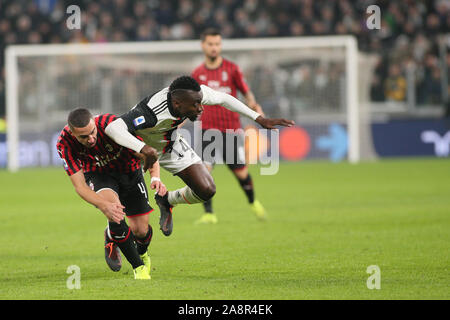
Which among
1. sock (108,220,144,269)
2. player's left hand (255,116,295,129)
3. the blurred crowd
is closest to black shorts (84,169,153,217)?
sock (108,220,144,269)

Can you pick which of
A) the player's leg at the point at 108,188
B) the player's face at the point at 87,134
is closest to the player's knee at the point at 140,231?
the player's leg at the point at 108,188

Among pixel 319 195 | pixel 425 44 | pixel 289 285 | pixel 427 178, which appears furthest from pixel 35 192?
pixel 425 44

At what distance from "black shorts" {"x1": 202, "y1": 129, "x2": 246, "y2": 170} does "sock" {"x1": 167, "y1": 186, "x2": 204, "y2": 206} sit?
2.97 meters

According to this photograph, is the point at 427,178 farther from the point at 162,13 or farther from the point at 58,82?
the point at 162,13

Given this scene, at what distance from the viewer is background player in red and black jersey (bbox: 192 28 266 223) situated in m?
11.3

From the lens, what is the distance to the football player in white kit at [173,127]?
6.85 m

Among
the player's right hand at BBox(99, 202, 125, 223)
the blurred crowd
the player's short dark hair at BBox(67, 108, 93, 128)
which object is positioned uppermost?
the blurred crowd

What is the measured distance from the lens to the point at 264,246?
8898mm

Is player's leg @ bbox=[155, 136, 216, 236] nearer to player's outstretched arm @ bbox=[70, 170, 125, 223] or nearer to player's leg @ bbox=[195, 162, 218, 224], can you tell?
player's outstretched arm @ bbox=[70, 170, 125, 223]

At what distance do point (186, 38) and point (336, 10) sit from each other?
4.49m

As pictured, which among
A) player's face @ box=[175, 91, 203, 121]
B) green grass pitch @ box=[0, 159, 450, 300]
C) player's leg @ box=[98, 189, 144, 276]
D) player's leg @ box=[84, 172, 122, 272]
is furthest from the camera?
player's face @ box=[175, 91, 203, 121]

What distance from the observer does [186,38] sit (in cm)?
2525
